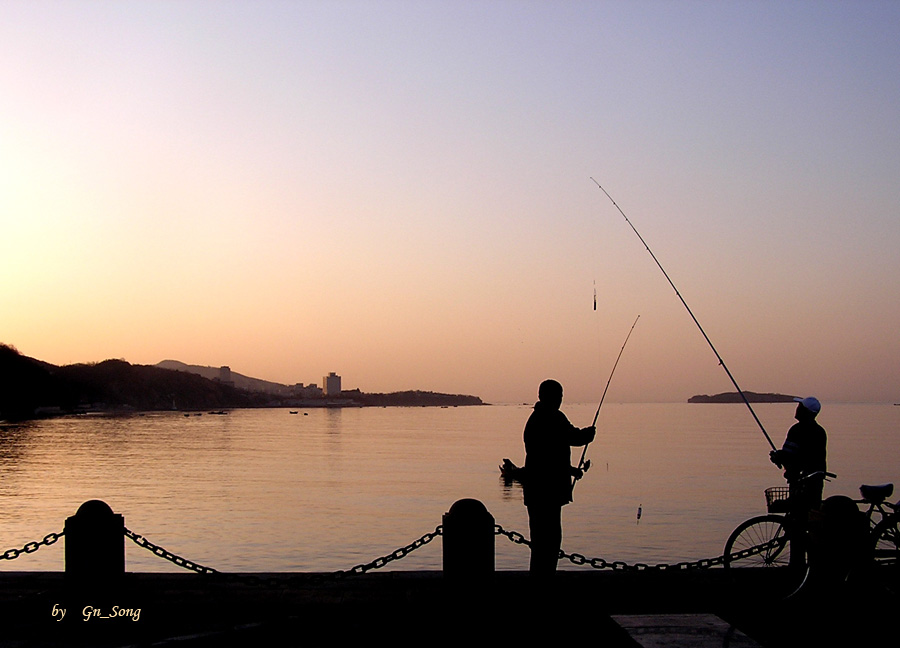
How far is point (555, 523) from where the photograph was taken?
7.96 m

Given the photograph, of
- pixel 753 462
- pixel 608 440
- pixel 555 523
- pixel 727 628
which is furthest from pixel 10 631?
pixel 608 440

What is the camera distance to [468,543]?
8148 millimetres

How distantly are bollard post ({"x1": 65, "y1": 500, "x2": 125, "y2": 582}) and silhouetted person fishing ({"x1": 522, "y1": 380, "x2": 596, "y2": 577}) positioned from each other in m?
3.96

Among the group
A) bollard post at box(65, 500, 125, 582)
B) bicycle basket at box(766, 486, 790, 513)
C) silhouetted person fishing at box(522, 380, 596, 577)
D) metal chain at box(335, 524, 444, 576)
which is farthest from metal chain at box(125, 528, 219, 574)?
bicycle basket at box(766, 486, 790, 513)

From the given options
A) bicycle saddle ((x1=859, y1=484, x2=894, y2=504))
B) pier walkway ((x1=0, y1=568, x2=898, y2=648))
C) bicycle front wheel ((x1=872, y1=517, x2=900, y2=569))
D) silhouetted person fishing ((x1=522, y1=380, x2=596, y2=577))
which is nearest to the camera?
pier walkway ((x1=0, y1=568, x2=898, y2=648))

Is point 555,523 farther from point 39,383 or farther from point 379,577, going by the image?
point 39,383

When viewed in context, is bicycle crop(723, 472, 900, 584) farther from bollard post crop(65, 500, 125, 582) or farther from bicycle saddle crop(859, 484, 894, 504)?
bollard post crop(65, 500, 125, 582)

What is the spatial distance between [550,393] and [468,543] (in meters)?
1.62

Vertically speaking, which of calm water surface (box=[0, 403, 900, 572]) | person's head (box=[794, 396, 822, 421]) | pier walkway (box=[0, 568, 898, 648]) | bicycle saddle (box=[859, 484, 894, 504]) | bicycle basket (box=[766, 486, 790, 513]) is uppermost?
person's head (box=[794, 396, 822, 421])

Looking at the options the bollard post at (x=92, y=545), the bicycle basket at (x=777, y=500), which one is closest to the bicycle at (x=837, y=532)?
the bicycle basket at (x=777, y=500)

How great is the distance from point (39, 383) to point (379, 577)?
157424 mm

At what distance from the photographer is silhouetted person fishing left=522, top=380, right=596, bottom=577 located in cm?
787

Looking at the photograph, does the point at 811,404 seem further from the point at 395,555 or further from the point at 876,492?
the point at 395,555

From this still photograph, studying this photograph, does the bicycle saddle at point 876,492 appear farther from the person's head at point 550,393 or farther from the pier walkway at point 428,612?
the person's head at point 550,393
